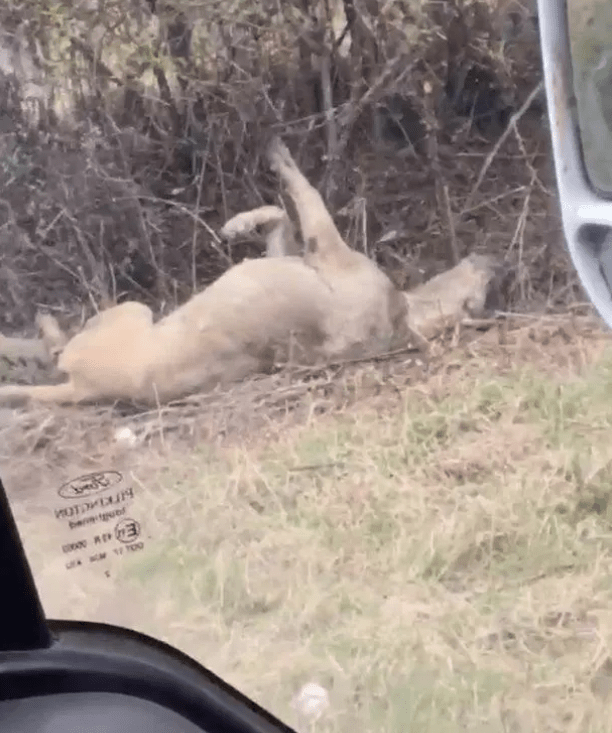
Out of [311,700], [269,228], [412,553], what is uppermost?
[269,228]

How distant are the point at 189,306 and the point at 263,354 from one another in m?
0.06

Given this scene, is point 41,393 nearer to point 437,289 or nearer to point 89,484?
point 89,484

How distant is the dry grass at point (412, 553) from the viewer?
0.62 metres

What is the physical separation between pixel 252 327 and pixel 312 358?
0.17 ft

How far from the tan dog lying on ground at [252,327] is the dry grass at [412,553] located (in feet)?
0.17

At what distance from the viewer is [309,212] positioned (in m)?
0.59

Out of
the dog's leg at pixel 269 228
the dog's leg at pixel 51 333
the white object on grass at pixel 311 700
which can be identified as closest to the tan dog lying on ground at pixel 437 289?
the dog's leg at pixel 269 228

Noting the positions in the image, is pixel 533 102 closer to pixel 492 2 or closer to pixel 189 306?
pixel 492 2

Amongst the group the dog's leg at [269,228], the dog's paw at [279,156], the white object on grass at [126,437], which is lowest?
the white object on grass at [126,437]

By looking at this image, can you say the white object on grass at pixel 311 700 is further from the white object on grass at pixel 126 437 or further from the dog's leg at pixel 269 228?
the dog's leg at pixel 269 228

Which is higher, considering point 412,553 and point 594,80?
point 594,80

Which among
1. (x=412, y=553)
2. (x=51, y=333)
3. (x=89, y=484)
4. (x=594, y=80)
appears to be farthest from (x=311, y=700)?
(x=594, y=80)

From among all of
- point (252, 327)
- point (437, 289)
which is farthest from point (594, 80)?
point (252, 327)

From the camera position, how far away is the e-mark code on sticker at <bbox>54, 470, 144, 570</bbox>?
60cm
